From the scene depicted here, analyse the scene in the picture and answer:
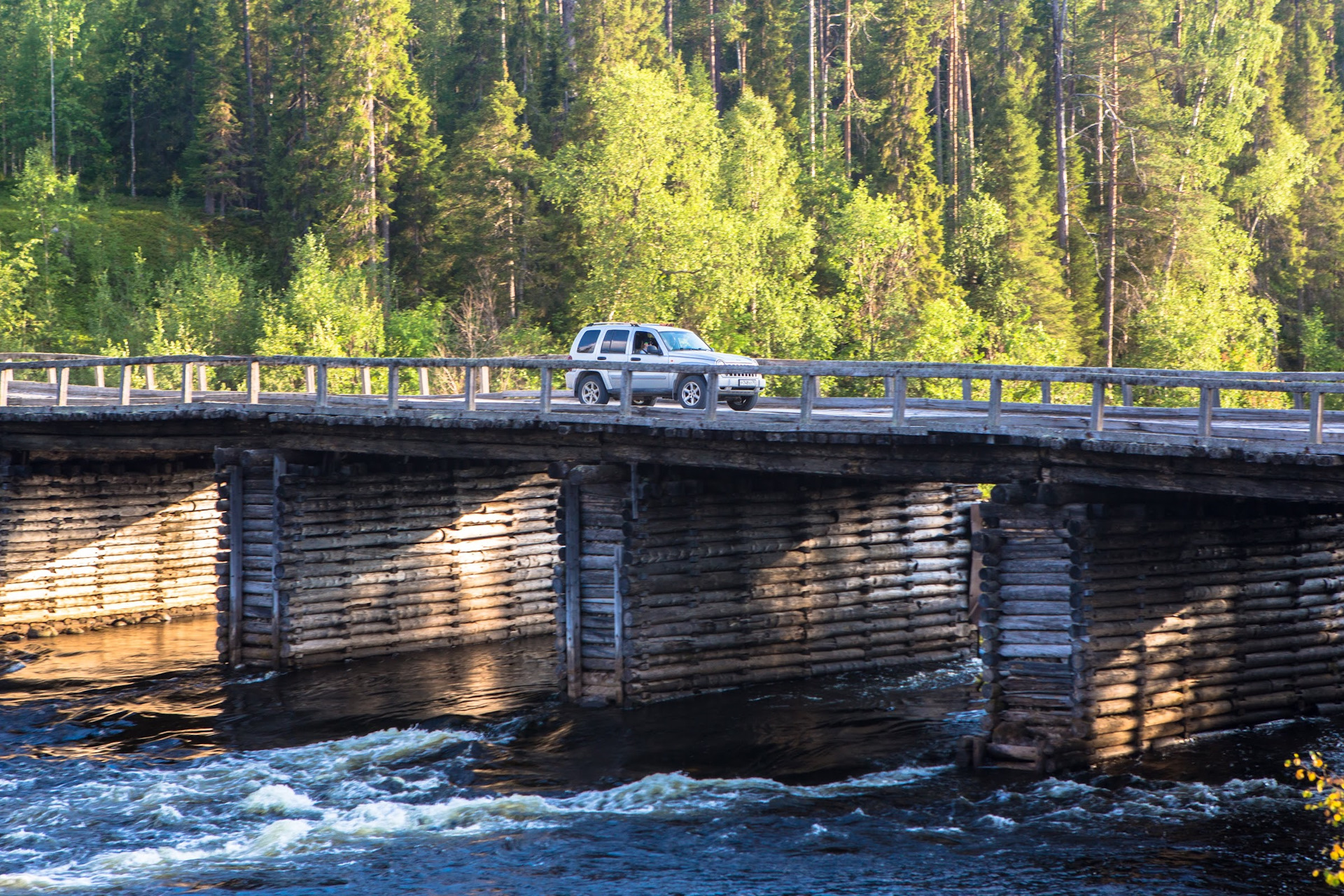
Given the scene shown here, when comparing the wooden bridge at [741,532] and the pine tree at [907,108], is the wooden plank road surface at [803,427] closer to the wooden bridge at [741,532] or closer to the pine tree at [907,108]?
the wooden bridge at [741,532]

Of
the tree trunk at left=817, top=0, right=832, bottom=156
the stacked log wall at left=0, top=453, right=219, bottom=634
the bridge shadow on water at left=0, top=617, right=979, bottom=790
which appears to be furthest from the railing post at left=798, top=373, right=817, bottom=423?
the tree trunk at left=817, top=0, right=832, bottom=156

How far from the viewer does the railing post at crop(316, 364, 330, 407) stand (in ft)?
83.1

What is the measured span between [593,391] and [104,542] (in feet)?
43.5

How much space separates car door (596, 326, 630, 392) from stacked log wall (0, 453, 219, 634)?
471 inches

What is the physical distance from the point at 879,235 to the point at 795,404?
27064mm

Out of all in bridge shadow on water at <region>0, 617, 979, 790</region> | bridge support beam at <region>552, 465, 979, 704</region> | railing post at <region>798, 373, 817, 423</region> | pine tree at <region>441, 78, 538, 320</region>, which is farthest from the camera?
pine tree at <region>441, 78, 538, 320</region>

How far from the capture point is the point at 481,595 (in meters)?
29.0

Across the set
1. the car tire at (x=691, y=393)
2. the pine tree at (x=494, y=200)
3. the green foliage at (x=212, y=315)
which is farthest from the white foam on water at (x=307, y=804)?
the pine tree at (x=494, y=200)

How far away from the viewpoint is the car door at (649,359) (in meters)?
25.0

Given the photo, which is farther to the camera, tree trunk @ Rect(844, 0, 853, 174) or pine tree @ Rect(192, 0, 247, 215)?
pine tree @ Rect(192, 0, 247, 215)

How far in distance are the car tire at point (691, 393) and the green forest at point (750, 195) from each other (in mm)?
25912

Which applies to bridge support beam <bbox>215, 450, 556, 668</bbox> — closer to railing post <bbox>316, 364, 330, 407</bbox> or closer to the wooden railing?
railing post <bbox>316, 364, 330, 407</bbox>

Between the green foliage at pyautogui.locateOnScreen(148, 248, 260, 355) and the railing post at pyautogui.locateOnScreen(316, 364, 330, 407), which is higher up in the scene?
the green foliage at pyautogui.locateOnScreen(148, 248, 260, 355)

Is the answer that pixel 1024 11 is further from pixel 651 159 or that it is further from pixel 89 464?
pixel 89 464
